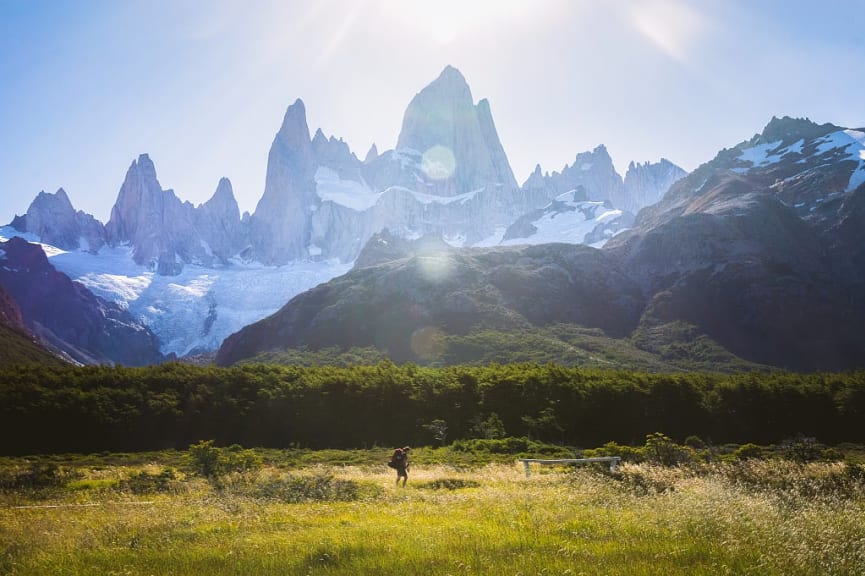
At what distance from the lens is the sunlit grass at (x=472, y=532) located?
10.3m

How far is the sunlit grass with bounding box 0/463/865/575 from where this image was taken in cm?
1026

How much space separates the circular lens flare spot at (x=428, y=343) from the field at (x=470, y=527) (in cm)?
13691

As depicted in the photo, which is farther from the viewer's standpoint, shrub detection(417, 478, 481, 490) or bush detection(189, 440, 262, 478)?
bush detection(189, 440, 262, 478)

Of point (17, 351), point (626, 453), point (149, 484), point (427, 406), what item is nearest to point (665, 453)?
point (626, 453)

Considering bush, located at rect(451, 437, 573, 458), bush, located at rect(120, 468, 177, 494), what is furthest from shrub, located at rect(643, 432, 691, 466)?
bush, located at rect(120, 468, 177, 494)

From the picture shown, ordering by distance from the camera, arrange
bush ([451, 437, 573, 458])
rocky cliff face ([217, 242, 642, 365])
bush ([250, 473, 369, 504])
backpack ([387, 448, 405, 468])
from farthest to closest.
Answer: rocky cliff face ([217, 242, 642, 365]), bush ([451, 437, 573, 458]), backpack ([387, 448, 405, 468]), bush ([250, 473, 369, 504])

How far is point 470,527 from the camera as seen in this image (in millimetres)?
13555

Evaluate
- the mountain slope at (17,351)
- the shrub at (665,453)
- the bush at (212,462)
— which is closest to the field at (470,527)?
the shrub at (665,453)

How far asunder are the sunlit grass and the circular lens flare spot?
456 ft

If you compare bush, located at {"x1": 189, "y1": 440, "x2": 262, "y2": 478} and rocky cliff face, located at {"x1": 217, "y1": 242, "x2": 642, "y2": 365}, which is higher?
rocky cliff face, located at {"x1": 217, "y1": 242, "x2": 642, "y2": 365}

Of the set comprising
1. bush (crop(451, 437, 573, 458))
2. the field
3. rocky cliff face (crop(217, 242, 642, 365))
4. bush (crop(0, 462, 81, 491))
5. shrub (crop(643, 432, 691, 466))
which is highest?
rocky cliff face (crop(217, 242, 642, 365))

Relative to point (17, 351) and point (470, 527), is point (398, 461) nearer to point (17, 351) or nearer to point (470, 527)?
point (470, 527)

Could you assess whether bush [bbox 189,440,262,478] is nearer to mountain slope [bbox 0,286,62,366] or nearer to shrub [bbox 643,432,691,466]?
shrub [bbox 643,432,691,466]

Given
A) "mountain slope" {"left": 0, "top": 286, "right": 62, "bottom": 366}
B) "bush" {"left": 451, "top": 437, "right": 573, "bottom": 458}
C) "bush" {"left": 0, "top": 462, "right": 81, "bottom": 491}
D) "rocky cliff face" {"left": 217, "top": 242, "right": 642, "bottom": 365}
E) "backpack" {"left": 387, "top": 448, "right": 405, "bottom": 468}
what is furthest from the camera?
"rocky cliff face" {"left": 217, "top": 242, "right": 642, "bottom": 365}
